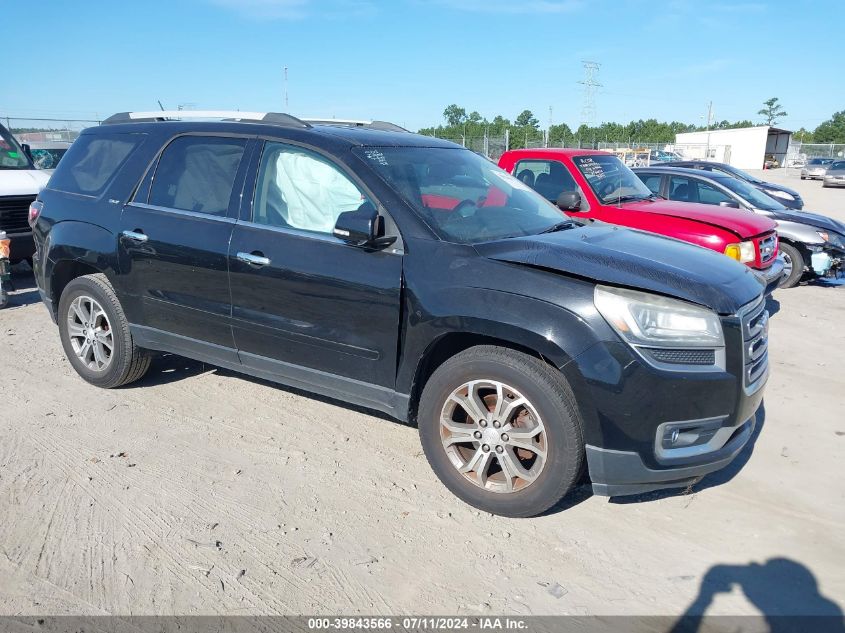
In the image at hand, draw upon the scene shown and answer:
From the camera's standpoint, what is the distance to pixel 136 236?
4.59 metres

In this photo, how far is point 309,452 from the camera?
414 cm

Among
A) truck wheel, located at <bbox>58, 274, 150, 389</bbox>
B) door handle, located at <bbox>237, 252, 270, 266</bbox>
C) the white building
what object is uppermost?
the white building

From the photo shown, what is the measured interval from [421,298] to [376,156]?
1010 mm

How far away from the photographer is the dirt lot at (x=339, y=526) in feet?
9.44

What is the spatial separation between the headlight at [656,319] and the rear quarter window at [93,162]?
11.7 ft

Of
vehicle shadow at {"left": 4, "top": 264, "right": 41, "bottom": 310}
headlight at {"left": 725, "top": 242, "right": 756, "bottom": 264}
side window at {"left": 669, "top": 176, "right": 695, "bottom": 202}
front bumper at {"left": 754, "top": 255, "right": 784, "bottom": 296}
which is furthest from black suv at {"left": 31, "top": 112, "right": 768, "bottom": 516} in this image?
side window at {"left": 669, "top": 176, "right": 695, "bottom": 202}

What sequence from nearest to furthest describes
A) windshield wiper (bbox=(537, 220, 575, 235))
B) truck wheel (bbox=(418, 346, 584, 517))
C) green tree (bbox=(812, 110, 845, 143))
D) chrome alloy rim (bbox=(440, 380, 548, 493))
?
1. truck wheel (bbox=(418, 346, 584, 517))
2. chrome alloy rim (bbox=(440, 380, 548, 493))
3. windshield wiper (bbox=(537, 220, 575, 235))
4. green tree (bbox=(812, 110, 845, 143))

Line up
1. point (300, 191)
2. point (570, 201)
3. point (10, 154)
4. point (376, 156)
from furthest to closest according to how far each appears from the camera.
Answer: point (10, 154), point (570, 201), point (300, 191), point (376, 156)

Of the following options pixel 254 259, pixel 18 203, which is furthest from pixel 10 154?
pixel 254 259

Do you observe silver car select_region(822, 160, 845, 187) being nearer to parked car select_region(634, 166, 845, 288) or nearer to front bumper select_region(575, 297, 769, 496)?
parked car select_region(634, 166, 845, 288)

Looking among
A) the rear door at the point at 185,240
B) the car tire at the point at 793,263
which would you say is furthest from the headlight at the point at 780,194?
the rear door at the point at 185,240

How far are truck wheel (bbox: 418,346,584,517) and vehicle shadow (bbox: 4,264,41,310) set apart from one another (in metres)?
6.31

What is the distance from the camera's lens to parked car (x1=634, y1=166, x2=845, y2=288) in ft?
29.9

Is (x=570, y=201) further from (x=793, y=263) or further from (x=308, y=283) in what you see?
(x=793, y=263)
